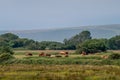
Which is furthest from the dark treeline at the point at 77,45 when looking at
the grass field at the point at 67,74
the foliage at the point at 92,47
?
the grass field at the point at 67,74

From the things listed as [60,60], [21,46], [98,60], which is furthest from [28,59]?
[21,46]

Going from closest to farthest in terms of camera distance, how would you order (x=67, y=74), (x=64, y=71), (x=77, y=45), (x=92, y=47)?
(x=67, y=74) < (x=64, y=71) < (x=92, y=47) < (x=77, y=45)

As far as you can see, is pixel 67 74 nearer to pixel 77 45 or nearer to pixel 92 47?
pixel 92 47

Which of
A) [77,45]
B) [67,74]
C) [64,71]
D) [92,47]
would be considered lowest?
[77,45]

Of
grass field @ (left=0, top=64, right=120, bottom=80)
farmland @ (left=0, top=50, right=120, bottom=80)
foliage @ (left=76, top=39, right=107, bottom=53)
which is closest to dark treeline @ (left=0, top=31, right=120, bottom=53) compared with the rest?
foliage @ (left=76, top=39, right=107, bottom=53)

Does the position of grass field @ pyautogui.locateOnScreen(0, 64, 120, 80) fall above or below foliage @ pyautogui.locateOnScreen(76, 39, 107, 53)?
above

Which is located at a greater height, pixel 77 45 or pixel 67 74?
pixel 67 74

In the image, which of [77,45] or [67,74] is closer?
[67,74]

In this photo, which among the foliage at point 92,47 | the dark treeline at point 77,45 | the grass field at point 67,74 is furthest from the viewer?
the dark treeline at point 77,45

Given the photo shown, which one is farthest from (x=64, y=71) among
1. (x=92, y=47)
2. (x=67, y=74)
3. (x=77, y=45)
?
(x=77, y=45)

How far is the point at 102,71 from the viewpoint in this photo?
50.7m

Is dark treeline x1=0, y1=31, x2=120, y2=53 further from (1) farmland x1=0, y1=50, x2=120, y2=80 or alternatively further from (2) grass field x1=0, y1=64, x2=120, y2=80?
(2) grass field x1=0, y1=64, x2=120, y2=80

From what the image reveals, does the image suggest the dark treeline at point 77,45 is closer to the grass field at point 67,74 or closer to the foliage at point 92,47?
the foliage at point 92,47

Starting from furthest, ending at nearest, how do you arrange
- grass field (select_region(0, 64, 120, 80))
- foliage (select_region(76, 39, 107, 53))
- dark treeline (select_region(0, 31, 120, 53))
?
dark treeline (select_region(0, 31, 120, 53)) < foliage (select_region(76, 39, 107, 53)) < grass field (select_region(0, 64, 120, 80))
